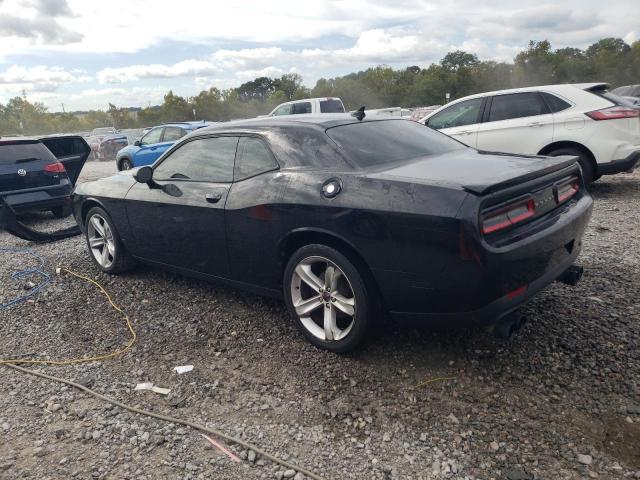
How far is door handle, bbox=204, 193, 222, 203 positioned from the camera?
382 centimetres

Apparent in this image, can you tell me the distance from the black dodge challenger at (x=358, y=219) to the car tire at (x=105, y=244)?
0.61 meters

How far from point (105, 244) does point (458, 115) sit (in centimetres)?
592

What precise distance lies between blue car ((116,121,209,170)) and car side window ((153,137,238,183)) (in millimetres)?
8715

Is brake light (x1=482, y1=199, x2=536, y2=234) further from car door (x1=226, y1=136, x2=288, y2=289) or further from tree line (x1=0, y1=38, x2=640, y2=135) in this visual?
tree line (x1=0, y1=38, x2=640, y2=135)

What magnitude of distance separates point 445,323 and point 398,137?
5.27 ft

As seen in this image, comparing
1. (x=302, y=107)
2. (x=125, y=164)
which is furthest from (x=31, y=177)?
(x=302, y=107)

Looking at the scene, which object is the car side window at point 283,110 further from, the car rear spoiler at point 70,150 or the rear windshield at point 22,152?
the rear windshield at point 22,152

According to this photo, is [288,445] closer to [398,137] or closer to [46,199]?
[398,137]

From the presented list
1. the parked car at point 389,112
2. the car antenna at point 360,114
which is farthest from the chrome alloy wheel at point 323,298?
the parked car at point 389,112

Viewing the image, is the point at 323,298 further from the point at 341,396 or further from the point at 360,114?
the point at 360,114

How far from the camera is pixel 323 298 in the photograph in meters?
3.34

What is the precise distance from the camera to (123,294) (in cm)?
479

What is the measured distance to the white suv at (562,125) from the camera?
22.7 ft

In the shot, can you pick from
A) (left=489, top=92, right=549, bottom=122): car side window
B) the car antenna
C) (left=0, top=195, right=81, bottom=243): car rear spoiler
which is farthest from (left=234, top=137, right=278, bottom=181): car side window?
(left=489, top=92, right=549, bottom=122): car side window
